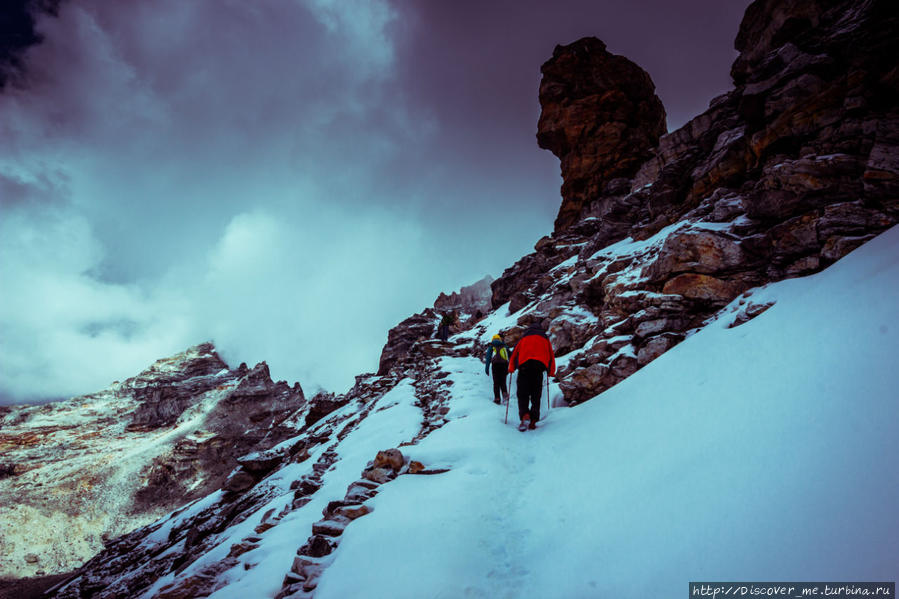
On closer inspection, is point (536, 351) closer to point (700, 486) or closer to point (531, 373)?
point (531, 373)

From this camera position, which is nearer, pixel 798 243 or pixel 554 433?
pixel 554 433

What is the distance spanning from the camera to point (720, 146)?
1673 centimetres

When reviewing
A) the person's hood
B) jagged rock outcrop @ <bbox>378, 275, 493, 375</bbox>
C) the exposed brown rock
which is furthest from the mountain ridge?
jagged rock outcrop @ <bbox>378, 275, 493, 375</bbox>

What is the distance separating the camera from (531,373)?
8414mm

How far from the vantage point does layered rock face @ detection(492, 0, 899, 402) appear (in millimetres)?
8844

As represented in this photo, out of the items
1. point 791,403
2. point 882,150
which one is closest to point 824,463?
point 791,403

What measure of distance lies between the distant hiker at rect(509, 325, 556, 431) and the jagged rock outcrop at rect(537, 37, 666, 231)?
33.2 metres

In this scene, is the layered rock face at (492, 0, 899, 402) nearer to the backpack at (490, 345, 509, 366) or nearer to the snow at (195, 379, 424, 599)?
the backpack at (490, 345, 509, 366)

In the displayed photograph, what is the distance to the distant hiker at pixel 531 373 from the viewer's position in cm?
841

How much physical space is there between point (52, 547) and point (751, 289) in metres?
75.5

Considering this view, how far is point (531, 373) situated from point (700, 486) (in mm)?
5014

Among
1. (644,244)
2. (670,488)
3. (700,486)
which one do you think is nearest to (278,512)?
(670,488)

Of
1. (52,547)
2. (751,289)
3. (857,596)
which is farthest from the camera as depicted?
(52,547)

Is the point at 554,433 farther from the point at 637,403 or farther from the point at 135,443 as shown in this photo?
the point at 135,443
